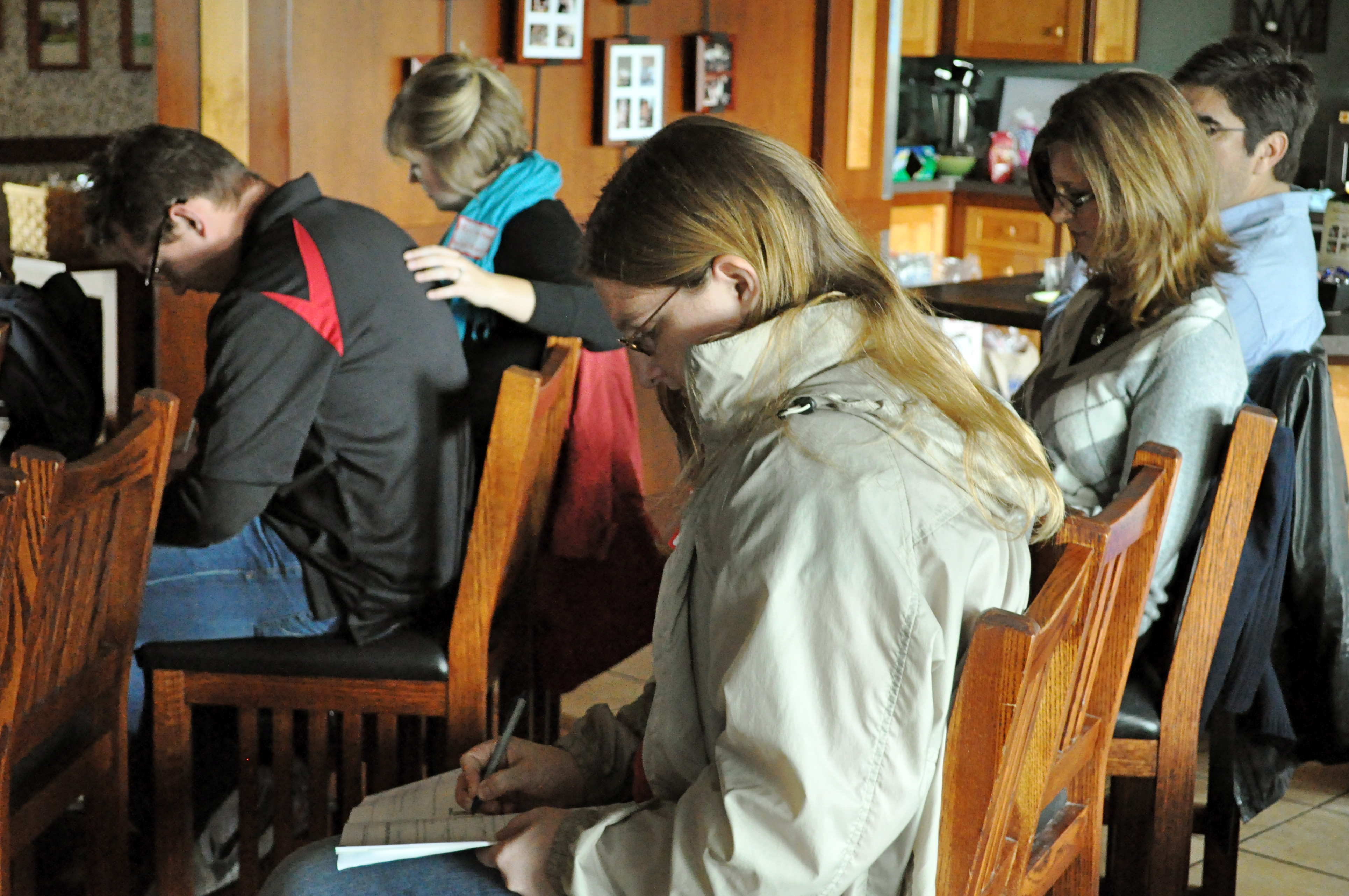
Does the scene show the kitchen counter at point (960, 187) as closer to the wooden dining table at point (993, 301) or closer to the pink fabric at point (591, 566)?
the wooden dining table at point (993, 301)

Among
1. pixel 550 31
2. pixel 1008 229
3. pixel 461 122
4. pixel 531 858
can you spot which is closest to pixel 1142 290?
pixel 531 858

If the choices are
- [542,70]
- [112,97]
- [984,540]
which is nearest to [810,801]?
[984,540]

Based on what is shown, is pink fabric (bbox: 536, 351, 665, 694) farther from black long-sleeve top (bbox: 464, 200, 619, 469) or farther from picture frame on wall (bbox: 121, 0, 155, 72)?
picture frame on wall (bbox: 121, 0, 155, 72)

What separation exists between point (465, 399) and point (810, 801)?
112cm

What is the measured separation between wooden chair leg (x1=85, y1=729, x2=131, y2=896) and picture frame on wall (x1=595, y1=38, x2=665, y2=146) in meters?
2.77

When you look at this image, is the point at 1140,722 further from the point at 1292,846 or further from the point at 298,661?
the point at 298,661

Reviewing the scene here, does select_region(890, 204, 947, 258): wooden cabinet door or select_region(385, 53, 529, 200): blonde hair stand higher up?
select_region(385, 53, 529, 200): blonde hair

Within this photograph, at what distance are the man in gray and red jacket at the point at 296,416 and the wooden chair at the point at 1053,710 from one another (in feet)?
2.90

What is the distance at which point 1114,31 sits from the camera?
636 cm

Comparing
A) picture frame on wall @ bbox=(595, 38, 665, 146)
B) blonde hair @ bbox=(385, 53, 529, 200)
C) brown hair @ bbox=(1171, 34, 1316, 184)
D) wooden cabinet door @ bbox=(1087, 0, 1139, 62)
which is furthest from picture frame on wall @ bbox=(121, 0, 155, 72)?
wooden cabinet door @ bbox=(1087, 0, 1139, 62)

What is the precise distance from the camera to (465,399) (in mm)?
1982

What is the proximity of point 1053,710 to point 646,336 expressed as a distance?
49 cm

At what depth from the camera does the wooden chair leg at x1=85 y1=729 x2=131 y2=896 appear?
1724 mm

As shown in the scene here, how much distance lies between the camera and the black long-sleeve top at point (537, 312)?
7.75ft
